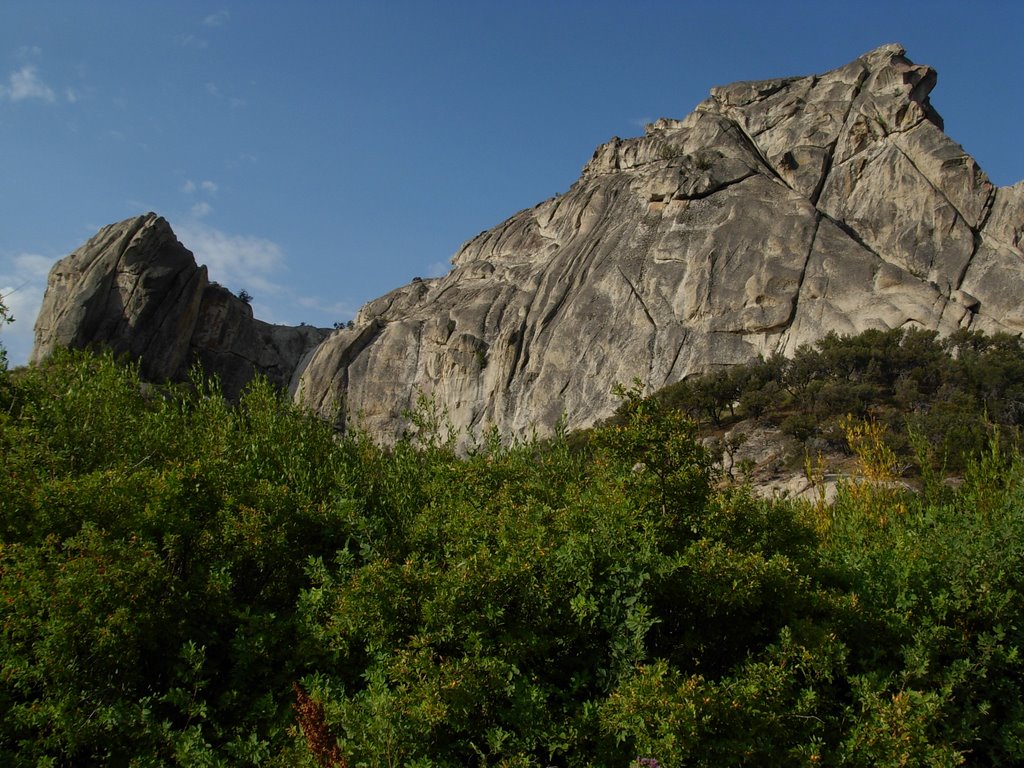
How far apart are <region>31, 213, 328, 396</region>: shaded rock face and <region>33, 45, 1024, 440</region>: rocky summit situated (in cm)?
15

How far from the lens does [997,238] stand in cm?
5350

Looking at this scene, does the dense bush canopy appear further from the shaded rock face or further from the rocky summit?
the shaded rock face

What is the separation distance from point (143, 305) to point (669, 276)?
1442 inches

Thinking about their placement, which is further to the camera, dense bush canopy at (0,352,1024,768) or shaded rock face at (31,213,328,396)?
shaded rock face at (31,213,328,396)

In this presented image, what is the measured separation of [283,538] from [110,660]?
2.20 metres

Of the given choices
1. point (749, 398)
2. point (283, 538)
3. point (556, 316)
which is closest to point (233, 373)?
point (556, 316)

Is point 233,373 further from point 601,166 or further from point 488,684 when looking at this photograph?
point 488,684

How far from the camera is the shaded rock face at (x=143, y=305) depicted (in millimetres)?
59250

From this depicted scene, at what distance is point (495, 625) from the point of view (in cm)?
809

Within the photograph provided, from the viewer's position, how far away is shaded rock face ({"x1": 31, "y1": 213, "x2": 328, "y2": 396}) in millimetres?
59250

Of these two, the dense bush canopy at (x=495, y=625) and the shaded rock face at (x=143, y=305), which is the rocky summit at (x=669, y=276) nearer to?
the shaded rock face at (x=143, y=305)

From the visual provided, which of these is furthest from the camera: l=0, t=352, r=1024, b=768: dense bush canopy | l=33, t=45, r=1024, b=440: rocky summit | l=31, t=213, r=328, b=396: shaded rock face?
l=31, t=213, r=328, b=396: shaded rock face

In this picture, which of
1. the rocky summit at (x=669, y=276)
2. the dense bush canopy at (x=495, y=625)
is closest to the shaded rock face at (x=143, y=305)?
the rocky summit at (x=669, y=276)

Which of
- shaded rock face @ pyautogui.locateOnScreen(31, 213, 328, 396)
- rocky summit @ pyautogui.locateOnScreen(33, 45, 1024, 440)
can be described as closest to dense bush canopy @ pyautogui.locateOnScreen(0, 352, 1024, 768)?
rocky summit @ pyautogui.locateOnScreen(33, 45, 1024, 440)
